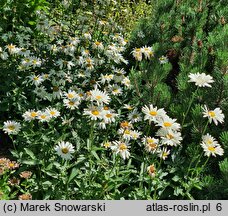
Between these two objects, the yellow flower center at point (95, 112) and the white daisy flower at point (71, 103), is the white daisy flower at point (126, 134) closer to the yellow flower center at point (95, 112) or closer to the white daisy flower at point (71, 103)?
the yellow flower center at point (95, 112)

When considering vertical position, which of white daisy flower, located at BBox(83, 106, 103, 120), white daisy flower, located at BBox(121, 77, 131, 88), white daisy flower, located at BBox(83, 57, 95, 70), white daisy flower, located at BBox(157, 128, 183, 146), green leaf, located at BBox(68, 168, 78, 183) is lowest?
green leaf, located at BBox(68, 168, 78, 183)

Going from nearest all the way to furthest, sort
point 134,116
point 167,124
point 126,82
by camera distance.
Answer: point 167,124, point 134,116, point 126,82

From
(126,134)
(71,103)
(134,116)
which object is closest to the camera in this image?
(126,134)

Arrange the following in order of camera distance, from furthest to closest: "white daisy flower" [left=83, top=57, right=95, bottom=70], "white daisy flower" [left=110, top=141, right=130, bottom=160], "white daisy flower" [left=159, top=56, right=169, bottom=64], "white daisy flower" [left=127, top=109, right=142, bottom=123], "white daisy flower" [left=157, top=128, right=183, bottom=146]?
"white daisy flower" [left=83, top=57, right=95, bottom=70] → "white daisy flower" [left=159, top=56, right=169, bottom=64] → "white daisy flower" [left=127, top=109, right=142, bottom=123] → "white daisy flower" [left=110, top=141, right=130, bottom=160] → "white daisy flower" [left=157, top=128, right=183, bottom=146]

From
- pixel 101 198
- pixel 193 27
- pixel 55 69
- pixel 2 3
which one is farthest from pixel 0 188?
pixel 2 3

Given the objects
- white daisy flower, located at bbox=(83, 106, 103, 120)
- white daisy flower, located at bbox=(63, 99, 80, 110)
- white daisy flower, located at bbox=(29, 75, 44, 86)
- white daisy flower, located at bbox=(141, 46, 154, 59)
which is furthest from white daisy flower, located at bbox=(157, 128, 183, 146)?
white daisy flower, located at bbox=(29, 75, 44, 86)

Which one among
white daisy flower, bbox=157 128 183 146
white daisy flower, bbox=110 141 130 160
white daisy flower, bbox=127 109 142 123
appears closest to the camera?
white daisy flower, bbox=157 128 183 146

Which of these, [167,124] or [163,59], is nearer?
[167,124]

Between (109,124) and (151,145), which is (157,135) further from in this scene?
(109,124)

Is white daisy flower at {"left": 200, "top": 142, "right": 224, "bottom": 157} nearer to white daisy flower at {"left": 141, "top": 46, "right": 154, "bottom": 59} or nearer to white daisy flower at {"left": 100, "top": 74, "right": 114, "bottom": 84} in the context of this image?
white daisy flower at {"left": 141, "top": 46, "right": 154, "bottom": 59}

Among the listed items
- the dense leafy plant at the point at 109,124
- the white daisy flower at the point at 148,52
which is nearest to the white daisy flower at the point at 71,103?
the dense leafy plant at the point at 109,124

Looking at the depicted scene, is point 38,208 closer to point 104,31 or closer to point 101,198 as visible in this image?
point 101,198

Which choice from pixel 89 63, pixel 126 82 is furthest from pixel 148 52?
pixel 89 63

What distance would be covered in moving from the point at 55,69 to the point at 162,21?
1.03 metres
